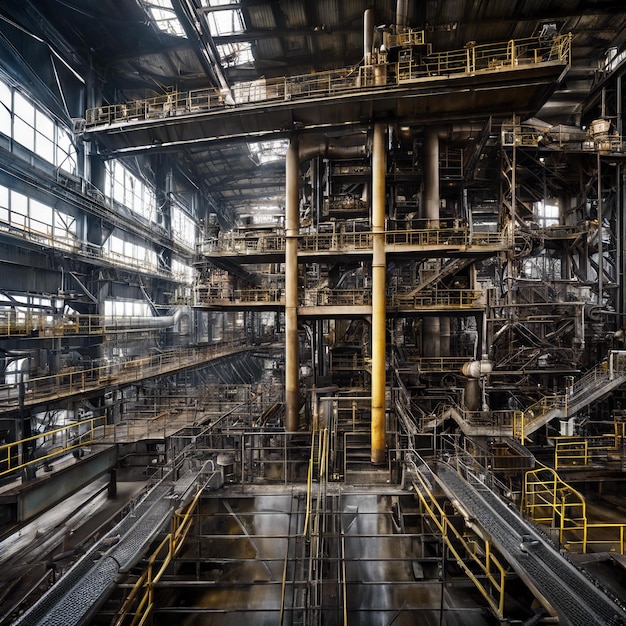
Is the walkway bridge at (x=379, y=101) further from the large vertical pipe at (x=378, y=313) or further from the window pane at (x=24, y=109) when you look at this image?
the window pane at (x=24, y=109)

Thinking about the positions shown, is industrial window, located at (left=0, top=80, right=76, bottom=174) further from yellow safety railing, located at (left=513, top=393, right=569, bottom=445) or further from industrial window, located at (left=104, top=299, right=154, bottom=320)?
yellow safety railing, located at (left=513, top=393, right=569, bottom=445)

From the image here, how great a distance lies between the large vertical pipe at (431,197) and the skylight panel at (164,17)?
12508 mm

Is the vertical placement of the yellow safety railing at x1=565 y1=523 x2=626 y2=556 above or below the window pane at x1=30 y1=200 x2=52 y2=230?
below

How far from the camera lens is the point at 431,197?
15.0 m

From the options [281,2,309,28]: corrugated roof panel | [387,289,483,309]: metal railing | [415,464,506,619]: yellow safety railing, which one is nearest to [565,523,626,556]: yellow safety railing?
[415,464,506,619]: yellow safety railing

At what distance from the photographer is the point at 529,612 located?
193 inches

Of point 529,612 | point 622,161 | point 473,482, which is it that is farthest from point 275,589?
point 622,161

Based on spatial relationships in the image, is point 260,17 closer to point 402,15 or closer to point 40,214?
point 402,15

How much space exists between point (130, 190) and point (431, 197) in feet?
59.8

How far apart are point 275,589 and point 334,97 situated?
553 inches

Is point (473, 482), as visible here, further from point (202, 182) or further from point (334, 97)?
point (202, 182)

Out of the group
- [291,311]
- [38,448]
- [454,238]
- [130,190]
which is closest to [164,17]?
[130,190]

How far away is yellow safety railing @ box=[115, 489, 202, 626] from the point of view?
4.46 meters

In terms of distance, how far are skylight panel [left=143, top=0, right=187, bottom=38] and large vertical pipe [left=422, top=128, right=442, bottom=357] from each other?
12508mm
